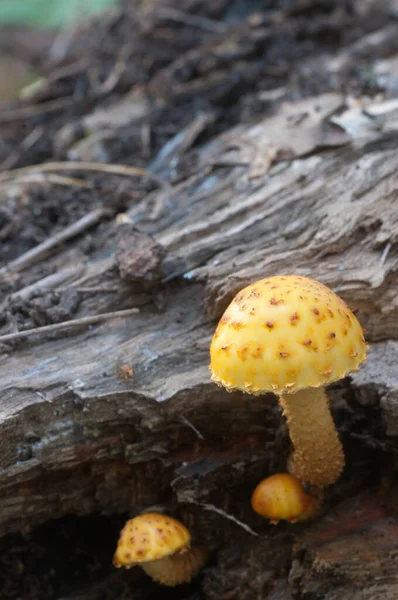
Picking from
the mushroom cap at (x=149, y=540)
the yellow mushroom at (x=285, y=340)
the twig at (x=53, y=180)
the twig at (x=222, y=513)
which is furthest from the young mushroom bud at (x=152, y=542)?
the twig at (x=53, y=180)

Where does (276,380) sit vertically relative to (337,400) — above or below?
above

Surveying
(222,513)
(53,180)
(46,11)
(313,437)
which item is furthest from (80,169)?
(46,11)

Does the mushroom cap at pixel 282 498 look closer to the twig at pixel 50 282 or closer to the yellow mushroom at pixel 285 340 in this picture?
the yellow mushroom at pixel 285 340

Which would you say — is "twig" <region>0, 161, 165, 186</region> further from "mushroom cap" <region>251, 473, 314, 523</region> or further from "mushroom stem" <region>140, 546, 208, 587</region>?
"mushroom stem" <region>140, 546, 208, 587</region>

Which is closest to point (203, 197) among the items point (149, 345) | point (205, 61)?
point (149, 345)

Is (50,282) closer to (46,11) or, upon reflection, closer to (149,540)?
(149,540)

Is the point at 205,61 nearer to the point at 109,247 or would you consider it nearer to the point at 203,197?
the point at 203,197
